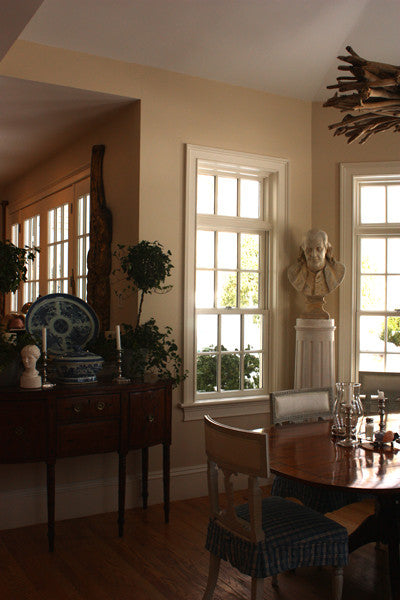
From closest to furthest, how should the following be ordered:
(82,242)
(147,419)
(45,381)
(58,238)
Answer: (45,381) → (147,419) → (82,242) → (58,238)

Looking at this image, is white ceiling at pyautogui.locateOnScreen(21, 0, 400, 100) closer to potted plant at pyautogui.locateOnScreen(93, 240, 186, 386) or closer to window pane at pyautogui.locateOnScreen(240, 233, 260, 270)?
window pane at pyautogui.locateOnScreen(240, 233, 260, 270)

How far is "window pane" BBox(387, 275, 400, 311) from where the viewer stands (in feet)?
16.8

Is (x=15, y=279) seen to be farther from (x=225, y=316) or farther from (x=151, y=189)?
(x=225, y=316)

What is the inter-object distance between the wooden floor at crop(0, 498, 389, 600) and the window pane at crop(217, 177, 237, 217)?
→ 92.2 inches

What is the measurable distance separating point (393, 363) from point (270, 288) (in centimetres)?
119

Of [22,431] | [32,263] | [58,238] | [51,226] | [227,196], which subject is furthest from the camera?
[32,263]

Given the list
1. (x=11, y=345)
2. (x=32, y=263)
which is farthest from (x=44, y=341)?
(x=32, y=263)

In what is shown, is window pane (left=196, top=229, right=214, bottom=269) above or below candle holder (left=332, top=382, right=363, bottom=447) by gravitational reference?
above

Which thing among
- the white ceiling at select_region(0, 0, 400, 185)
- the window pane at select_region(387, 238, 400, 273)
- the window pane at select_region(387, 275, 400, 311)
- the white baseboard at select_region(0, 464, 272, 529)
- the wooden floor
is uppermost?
the white ceiling at select_region(0, 0, 400, 185)

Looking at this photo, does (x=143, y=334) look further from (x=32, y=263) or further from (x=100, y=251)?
(x=32, y=263)

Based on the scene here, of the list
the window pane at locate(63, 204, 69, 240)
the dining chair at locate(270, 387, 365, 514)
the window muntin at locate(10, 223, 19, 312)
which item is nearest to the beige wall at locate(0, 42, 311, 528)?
the dining chair at locate(270, 387, 365, 514)

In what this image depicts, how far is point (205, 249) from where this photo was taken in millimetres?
4836

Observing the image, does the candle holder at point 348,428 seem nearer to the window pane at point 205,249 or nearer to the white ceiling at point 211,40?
the window pane at point 205,249

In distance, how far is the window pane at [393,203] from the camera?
5105mm
